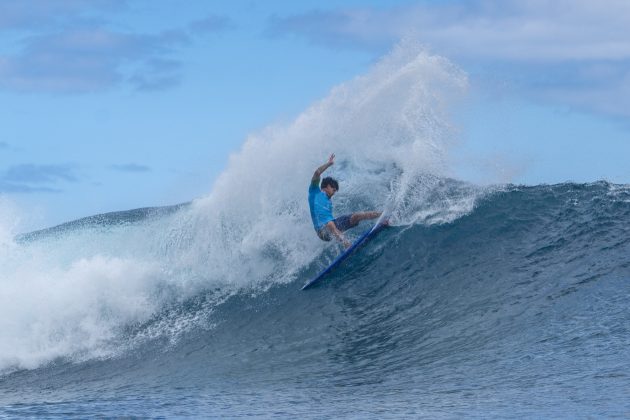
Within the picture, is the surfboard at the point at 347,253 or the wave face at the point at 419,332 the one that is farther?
the surfboard at the point at 347,253

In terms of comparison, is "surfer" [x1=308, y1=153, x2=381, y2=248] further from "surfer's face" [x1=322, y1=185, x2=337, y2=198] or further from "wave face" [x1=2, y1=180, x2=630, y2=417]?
"wave face" [x1=2, y1=180, x2=630, y2=417]

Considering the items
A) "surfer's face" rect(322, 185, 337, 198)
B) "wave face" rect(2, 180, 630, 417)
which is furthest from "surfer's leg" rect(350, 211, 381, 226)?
"surfer's face" rect(322, 185, 337, 198)

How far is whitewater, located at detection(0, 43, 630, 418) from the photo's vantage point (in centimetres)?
781

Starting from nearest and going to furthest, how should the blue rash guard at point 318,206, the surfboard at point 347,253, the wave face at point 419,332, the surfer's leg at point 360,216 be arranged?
the wave face at point 419,332, the surfboard at point 347,253, the blue rash guard at point 318,206, the surfer's leg at point 360,216

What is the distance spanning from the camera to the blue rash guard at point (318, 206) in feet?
40.6

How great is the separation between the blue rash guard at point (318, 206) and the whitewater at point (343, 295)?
24.5 inches

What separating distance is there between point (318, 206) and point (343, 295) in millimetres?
1674

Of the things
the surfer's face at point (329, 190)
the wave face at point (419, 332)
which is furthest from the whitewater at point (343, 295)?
the surfer's face at point (329, 190)

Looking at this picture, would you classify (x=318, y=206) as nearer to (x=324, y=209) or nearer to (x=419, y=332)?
(x=324, y=209)

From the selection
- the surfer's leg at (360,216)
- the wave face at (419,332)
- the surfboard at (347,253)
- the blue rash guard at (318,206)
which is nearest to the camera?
the wave face at (419,332)

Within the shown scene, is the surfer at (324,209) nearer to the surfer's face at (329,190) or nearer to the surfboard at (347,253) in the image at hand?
the surfer's face at (329,190)

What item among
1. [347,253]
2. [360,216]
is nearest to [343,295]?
[347,253]

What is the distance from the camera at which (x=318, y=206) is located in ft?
40.7

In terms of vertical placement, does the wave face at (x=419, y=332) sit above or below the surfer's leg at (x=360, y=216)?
below
